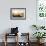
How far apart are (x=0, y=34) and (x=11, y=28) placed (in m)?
0.64

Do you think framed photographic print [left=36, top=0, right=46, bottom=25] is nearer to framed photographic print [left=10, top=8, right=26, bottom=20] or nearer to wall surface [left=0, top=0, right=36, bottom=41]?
wall surface [left=0, top=0, right=36, bottom=41]

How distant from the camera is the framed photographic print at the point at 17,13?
7.45 meters

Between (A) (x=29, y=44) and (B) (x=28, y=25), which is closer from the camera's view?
(A) (x=29, y=44)

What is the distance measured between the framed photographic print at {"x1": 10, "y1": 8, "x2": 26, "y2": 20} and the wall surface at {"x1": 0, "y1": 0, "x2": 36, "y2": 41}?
0.14 m

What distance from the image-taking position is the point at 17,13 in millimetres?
7453

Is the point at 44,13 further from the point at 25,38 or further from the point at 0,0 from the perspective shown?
the point at 0,0

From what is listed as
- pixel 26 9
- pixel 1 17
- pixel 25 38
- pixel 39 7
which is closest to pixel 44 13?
pixel 39 7

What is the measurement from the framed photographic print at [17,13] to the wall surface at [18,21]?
0.44 ft

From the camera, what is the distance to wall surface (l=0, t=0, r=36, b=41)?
7.44 metres

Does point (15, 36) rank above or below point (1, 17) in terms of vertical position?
below

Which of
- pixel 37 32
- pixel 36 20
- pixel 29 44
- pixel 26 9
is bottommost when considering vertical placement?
pixel 29 44

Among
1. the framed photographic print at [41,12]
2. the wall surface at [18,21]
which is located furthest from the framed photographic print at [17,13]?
the framed photographic print at [41,12]

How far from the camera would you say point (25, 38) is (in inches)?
300

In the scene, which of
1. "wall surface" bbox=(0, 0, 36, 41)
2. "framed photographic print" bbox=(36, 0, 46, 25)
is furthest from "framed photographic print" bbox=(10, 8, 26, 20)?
"framed photographic print" bbox=(36, 0, 46, 25)
